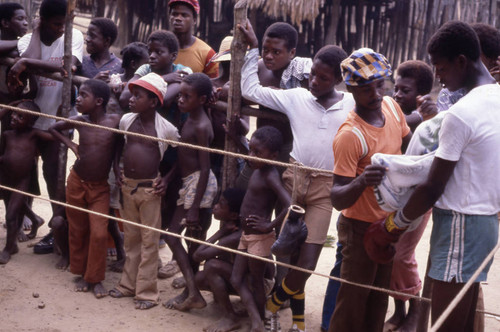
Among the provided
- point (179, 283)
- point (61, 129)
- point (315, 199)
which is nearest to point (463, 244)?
point (315, 199)

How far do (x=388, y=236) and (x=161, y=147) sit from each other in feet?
6.34

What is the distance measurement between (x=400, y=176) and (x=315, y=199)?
3.58 feet

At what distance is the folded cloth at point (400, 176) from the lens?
8.82ft

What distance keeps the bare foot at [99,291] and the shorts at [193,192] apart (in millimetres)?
861

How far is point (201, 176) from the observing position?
418 centimetres

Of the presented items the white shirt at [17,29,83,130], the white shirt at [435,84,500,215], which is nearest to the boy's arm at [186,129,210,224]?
the white shirt at [17,29,83,130]

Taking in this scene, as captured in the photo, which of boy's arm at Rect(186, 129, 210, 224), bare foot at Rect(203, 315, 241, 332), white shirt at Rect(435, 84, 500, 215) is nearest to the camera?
white shirt at Rect(435, 84, 500, 215)

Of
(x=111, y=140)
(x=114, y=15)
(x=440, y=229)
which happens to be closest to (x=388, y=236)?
(x=440, y=229)

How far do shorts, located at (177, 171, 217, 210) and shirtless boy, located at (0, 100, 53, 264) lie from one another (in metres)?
1.36

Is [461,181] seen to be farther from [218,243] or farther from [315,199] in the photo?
[218,243]

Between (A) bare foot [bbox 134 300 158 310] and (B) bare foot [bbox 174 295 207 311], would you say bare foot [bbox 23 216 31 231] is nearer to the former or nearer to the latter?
(A) bare foot [bbox 134 300 158 310]

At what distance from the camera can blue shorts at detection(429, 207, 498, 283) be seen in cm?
265

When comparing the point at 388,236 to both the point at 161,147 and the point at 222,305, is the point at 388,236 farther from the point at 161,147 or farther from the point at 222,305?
the point at 161,147

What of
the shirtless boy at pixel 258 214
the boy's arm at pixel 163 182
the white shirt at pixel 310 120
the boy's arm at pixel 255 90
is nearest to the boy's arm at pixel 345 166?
the white shirt at pixel 310 120
